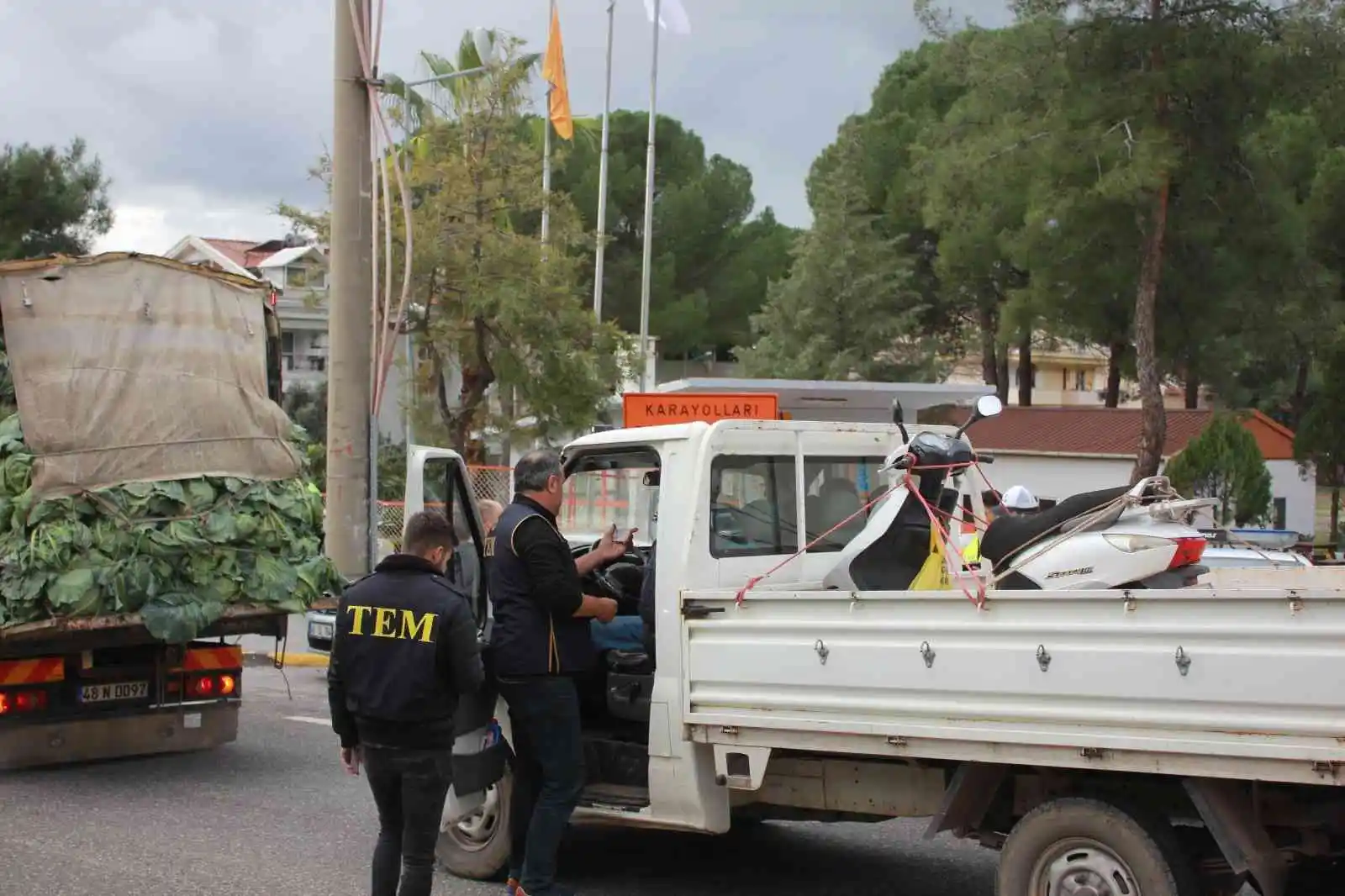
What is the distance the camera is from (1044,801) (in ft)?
18.3

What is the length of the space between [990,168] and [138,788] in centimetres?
1777

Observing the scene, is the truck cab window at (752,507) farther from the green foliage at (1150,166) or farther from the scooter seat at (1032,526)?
the green foliage at (1150,166)

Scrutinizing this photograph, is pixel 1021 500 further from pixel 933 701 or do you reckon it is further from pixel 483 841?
pixel 933 701

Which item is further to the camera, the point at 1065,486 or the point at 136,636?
the point at 1065,486

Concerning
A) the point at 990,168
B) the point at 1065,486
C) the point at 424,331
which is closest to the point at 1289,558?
the point at 990,168

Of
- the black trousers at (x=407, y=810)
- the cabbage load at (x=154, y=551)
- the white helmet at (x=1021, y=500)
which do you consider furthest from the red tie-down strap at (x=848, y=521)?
the white helmet at (x=1021, y=500)

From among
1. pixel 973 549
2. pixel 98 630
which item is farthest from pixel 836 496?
pixel 98 630

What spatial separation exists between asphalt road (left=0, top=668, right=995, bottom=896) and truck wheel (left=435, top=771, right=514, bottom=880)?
8 cm

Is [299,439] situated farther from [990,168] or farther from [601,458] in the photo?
[990,168]

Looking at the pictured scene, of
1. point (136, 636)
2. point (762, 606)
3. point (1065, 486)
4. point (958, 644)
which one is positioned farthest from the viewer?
point (1065, 486)

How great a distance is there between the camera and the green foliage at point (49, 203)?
30797 mm

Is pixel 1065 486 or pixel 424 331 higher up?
pixel 424 331

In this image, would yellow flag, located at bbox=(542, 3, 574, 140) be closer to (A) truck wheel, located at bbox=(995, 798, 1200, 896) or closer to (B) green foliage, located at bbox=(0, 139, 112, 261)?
(B) green foliage, located at bbox=(0, 139, 112, 261)

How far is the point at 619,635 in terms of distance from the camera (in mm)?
7000
